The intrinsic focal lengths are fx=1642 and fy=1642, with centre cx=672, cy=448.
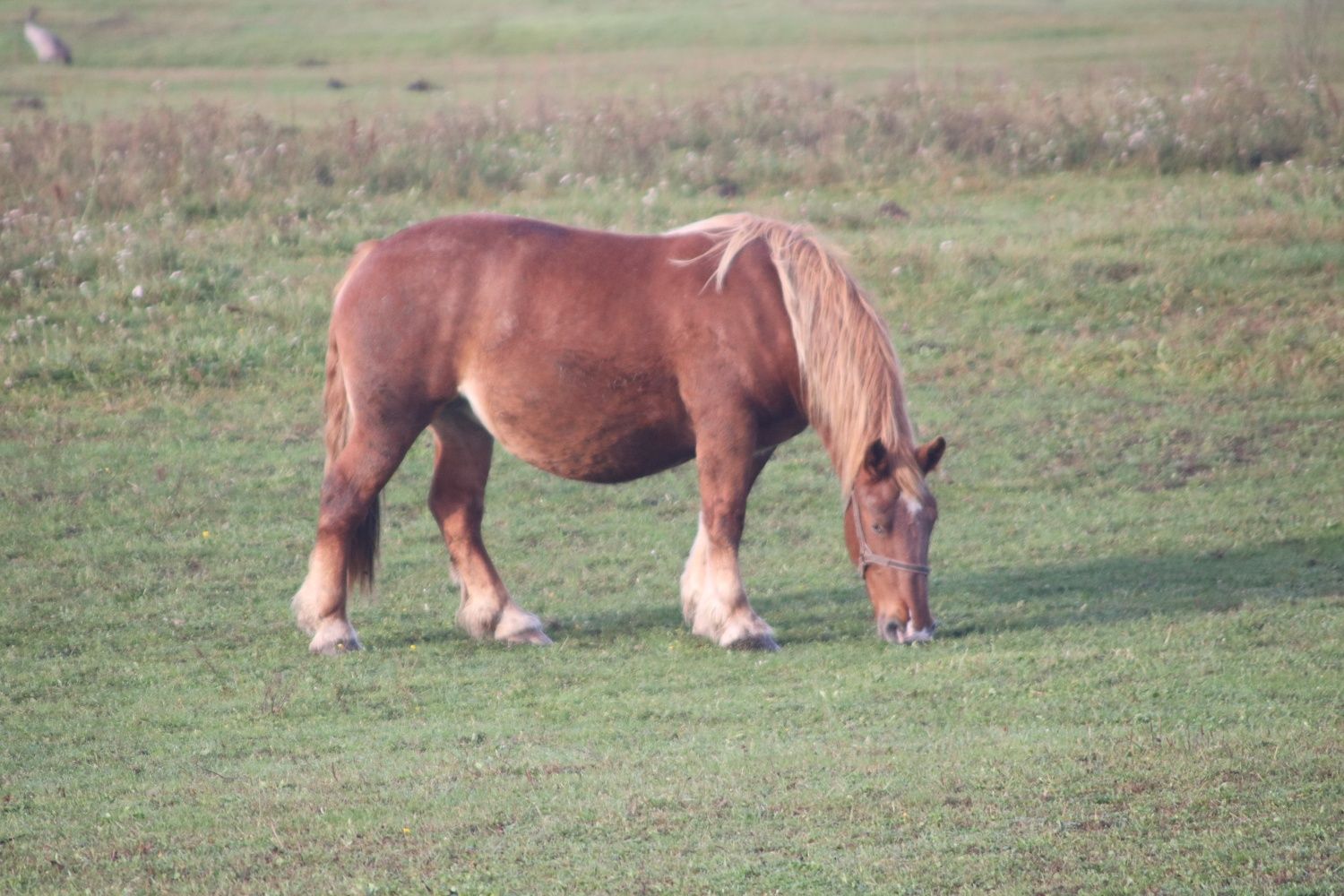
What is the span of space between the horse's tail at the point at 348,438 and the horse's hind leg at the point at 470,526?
0.35 m

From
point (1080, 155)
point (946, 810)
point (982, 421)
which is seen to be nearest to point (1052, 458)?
point (982, 421)

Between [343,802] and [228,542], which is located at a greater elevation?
[343,802]

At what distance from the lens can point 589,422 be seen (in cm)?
755

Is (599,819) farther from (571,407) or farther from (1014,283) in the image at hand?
(1014,283)

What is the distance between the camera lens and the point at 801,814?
499 centimetres

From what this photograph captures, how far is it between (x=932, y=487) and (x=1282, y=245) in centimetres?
540

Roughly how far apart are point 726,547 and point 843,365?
1.01 metres

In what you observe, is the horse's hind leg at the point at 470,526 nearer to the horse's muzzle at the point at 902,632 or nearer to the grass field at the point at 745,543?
the grass field at the point at 745,543

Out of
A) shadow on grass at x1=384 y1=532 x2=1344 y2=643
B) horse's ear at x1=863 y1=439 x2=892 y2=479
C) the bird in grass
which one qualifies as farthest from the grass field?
the bird in grass

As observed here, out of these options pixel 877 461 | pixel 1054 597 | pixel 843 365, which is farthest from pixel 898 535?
pixel 1054 597

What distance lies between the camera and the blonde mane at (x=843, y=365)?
23.3 feet

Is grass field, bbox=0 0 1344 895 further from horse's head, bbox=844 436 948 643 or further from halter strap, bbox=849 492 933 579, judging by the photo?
halter strap, bbox=849 492 933 579

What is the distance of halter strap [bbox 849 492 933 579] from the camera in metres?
7.07

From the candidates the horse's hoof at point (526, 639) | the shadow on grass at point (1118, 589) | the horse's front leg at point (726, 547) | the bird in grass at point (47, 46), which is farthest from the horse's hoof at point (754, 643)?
the bird in grass at point (47, 46)
